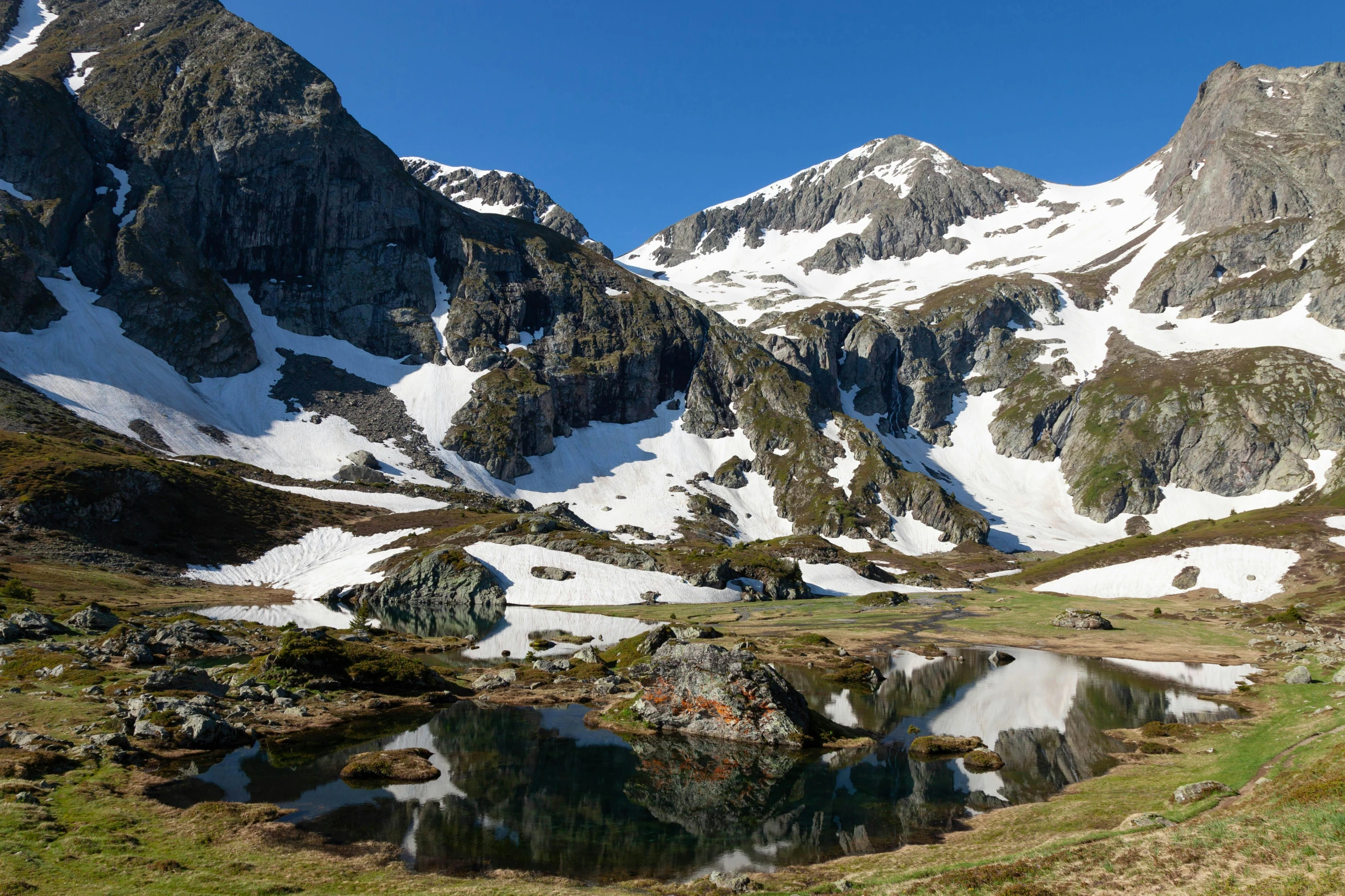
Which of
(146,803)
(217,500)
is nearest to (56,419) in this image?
(217,500)

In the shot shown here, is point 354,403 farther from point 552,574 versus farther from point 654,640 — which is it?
point 654,640

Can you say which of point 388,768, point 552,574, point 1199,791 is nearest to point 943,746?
point 1199,791

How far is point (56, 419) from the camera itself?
121 m

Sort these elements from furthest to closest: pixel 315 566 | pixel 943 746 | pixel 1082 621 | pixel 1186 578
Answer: pixel 1186 578 → pixel 315 566 → pixel 1082 621 → pixel 943 746

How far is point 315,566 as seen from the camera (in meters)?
99.3

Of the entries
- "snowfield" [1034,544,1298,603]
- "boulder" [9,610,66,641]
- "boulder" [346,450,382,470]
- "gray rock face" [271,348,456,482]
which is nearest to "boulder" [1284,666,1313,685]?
"snowfield" [1034,544,1298,603]

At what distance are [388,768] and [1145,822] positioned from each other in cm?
2548

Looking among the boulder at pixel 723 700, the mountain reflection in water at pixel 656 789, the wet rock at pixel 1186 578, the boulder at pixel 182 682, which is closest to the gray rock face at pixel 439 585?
the mountain reflection in water at pixel 656 789

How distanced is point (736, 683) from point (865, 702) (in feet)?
37.4

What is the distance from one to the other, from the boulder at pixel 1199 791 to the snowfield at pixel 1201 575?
98.8 m

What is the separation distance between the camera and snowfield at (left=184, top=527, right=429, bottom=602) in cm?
9050

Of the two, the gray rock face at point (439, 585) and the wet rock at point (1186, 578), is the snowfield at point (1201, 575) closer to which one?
the wet rock at point (1186, 578)

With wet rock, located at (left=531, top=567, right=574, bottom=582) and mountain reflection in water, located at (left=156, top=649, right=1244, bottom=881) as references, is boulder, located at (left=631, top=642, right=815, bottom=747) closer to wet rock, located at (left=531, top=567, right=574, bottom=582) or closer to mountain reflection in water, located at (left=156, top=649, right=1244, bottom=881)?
mountain reflection in water, located at (left=156, top=649, right=1244, bottom=881)

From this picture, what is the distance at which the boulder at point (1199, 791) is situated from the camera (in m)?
22.5
